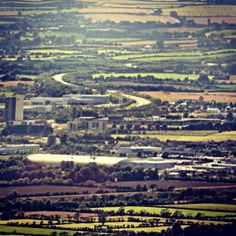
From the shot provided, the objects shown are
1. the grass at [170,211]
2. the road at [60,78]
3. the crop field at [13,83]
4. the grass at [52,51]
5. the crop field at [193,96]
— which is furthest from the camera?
the grass at [52,51]

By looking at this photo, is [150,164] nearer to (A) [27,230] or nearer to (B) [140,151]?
(B) [140,151]

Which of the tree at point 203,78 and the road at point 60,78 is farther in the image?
the tree at point 203,78

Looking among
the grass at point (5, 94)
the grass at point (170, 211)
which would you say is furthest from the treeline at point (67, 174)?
the grass at point (5, 94)

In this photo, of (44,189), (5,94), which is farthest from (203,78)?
(44,189)

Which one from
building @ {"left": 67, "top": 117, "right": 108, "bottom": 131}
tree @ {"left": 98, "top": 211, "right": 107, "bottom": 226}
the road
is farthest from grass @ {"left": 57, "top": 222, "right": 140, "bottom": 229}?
the road

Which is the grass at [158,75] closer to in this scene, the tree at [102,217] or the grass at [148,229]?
the tree at [102,217]

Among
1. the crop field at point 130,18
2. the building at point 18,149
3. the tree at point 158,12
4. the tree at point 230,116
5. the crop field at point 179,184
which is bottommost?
the crop field at point 130,18
